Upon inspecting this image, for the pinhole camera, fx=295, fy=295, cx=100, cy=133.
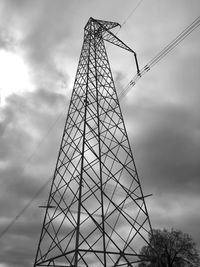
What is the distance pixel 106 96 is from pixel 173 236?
109 ft

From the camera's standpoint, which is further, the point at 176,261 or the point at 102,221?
the point at 176,261

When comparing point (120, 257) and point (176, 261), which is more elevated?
point (176, 261)

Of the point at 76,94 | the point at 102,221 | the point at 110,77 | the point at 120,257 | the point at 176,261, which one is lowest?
the point at 120,257

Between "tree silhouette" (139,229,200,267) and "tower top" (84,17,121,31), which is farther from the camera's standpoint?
"tree silhouette" (139,229,200,267)

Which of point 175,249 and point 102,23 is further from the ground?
point 102,23

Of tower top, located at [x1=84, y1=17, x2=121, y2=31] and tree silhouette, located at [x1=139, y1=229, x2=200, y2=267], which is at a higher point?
tower top, located at [x1=84, y1=17, x2=121, y2=31]

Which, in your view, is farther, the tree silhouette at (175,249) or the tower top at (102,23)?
the tree silhouette at (175,249)

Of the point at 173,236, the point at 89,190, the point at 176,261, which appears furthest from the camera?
the point at 173,236

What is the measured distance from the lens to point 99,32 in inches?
895

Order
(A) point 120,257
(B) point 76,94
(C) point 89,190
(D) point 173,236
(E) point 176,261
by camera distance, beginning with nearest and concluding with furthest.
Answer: (A) point 120,257, (C) point 89,190, (B) point 76,94, (E) point 176,261, (D) point 173,236

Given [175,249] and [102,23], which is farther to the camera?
[175,249]

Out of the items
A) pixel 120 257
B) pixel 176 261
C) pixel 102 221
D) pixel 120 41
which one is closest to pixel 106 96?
pixel 120 41

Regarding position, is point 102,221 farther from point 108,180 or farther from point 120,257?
point 108,180

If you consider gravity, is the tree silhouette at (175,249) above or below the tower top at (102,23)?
below
